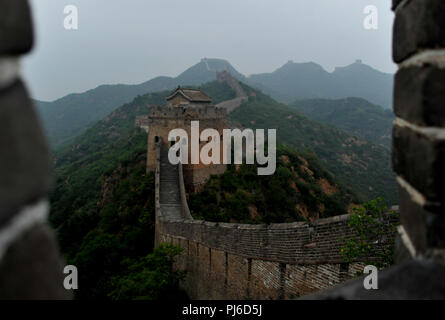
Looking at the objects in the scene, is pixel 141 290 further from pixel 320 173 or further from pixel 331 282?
pixel 320 173

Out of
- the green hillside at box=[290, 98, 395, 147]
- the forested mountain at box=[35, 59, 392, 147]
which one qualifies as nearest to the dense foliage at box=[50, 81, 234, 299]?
the green hillside at box=[290, 98, 395, 147]

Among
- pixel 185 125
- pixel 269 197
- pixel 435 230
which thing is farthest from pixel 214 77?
pixel 435 230

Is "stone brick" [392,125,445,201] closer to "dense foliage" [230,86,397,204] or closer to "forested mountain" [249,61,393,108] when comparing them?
"dense foliage" [230,86,397,204]

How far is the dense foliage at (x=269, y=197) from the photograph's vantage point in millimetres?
22652

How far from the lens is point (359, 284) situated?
61.2 inches

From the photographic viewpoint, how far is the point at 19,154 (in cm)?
89

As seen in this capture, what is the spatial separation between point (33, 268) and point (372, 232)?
540 cm

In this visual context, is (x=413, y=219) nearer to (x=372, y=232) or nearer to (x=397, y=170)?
(x=397, y=170)

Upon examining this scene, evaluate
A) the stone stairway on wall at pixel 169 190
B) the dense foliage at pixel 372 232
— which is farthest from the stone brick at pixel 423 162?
the stone stairway on wall at pixel 169 190

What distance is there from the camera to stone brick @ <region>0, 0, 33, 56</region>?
2.85ft

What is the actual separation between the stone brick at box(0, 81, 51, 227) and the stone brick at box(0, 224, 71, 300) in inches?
4.1

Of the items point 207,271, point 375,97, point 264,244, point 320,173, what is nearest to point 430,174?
point 264,244

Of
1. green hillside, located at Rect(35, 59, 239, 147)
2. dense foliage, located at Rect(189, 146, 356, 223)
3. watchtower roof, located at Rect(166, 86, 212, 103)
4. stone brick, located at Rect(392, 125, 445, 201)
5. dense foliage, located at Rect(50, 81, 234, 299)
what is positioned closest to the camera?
stone brick, located at Rect(392, 125, 445, 201)
